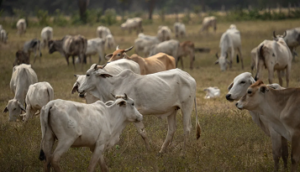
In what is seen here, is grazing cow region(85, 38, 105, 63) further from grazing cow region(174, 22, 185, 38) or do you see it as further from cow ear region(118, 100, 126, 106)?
cow ear region(118, 100, 126, 106)

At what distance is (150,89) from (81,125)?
6.56 feet

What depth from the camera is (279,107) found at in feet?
20.0

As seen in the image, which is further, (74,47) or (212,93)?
(74,47)

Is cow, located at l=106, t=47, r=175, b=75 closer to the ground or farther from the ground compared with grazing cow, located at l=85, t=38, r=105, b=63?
farther from the ground

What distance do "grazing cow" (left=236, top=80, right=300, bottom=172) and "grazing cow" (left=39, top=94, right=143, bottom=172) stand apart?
157cm

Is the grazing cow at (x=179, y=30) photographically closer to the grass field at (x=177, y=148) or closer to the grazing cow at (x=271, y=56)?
the grazing cow at (x=271, y=56)

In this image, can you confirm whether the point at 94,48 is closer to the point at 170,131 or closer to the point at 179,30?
the point at 179,30

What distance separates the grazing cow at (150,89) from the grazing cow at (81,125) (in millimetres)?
1047

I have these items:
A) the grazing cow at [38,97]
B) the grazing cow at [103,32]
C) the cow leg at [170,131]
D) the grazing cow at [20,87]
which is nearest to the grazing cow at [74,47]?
the grazing cow at [103,32]

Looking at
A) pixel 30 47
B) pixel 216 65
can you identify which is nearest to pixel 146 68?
pixel 216 65

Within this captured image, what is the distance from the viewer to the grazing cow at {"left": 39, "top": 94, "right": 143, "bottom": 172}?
17.7ft

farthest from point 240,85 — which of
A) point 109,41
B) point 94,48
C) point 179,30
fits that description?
point 179,30

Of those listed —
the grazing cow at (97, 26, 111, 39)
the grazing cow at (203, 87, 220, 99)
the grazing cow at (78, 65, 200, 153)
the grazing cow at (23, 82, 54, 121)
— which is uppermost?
the grazing cow at (78, 65, 200, 153)

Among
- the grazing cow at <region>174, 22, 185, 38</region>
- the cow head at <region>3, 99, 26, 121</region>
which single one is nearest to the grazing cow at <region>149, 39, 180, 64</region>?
the cow head at <region>3, 99, 26, 121</region>
